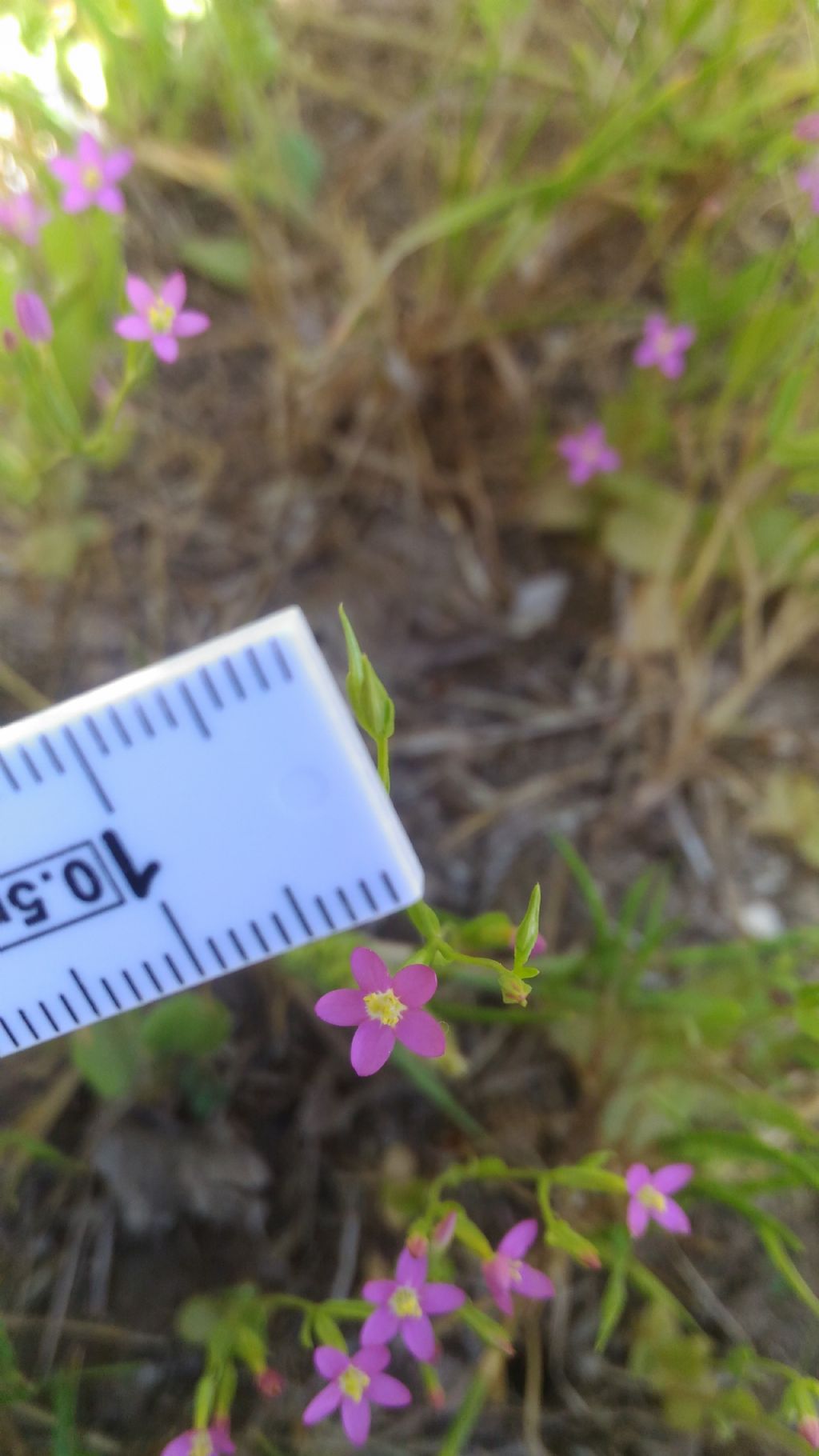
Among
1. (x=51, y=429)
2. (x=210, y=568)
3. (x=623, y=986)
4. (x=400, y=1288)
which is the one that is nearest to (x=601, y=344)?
(x=210, y=568)

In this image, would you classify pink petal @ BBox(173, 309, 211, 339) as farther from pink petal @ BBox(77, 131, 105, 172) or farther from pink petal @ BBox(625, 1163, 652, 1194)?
pink petal @ BBox(625, 1163, 652, 1194)

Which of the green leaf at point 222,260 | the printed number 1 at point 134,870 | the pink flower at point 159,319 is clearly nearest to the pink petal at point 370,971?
the printed number 1 at point 134,870

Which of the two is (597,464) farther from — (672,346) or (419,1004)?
(419,1004)

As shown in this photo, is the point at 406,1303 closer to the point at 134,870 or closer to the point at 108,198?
the point at 134,870

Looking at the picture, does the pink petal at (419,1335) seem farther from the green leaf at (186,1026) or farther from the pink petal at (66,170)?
the pink petal at (66,170)

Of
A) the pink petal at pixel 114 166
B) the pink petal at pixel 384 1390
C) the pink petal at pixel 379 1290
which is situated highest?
the pink petal at pixel 114 166
